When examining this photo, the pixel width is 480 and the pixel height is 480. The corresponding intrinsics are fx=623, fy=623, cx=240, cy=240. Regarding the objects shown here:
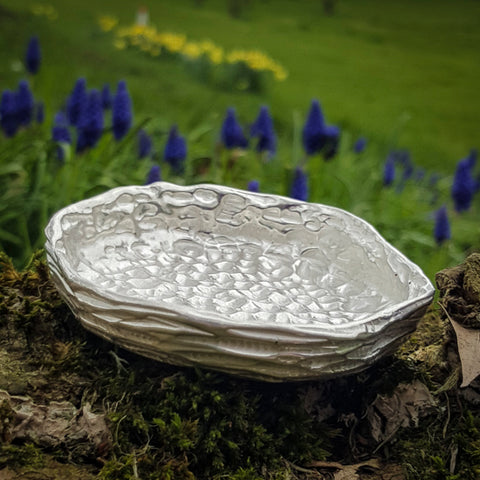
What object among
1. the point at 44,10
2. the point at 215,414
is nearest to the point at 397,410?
the point at 215,414

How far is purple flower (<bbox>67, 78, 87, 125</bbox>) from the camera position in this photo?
1.65 metres

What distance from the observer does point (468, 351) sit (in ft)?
2.60

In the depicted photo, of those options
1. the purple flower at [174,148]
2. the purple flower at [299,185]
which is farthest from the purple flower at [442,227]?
the purple flower at [174,148]

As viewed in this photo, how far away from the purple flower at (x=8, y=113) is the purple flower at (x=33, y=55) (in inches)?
11.4

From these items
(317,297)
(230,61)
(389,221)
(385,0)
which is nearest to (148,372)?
(317,297)

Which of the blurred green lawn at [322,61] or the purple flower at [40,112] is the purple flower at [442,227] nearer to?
the blurred green lawn at [322,61]

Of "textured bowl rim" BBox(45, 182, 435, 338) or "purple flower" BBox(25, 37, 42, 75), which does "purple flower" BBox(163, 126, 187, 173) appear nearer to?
"purple flower" BBox(25, 37, 42, 75)

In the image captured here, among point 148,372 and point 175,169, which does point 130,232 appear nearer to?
point 148,372

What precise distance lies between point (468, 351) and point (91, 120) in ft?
3.67

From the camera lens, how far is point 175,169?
1.80 metres

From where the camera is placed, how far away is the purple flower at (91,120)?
1573 mm

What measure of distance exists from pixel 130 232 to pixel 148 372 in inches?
11.5

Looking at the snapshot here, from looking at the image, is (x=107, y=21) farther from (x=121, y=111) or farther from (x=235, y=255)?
(x=235, y=255)

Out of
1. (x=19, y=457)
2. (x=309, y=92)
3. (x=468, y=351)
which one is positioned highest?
(x=468, y=351)
